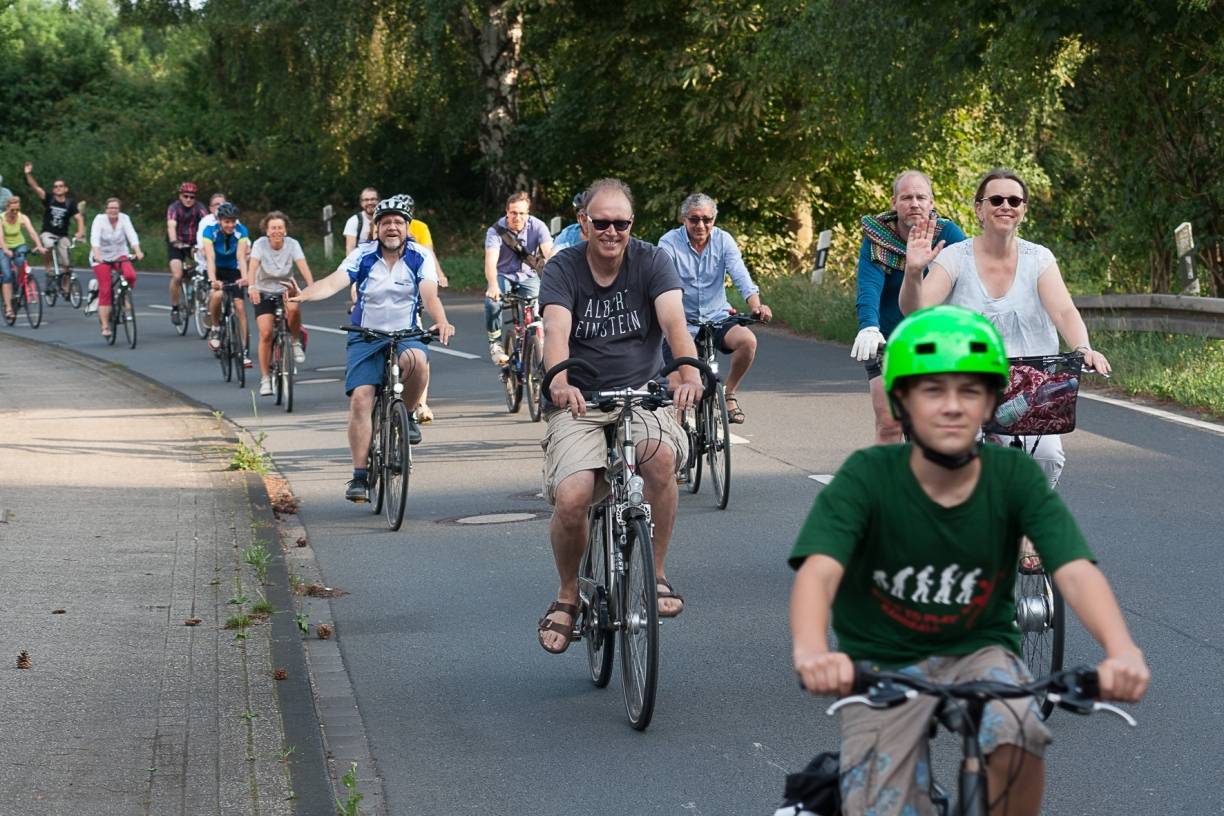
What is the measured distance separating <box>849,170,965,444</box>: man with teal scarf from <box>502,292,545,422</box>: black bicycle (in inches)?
262

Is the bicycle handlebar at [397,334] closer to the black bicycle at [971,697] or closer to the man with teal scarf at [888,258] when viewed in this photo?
the man with teal scarf at [888,258]

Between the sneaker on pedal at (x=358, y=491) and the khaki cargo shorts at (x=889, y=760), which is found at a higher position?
the khaki cargo shorts at (x=889, y=760)

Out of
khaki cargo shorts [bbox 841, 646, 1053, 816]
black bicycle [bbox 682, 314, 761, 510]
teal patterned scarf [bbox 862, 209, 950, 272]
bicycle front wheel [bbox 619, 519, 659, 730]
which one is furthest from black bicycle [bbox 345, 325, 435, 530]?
khaki cargo shorts [bbox 841, 646, 1053, 816]

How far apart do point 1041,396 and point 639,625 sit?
162cm

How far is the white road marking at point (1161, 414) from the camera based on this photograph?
13.7 meters

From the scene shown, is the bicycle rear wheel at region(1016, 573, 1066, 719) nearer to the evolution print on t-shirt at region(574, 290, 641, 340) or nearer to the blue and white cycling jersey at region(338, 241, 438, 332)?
the evolution print on t-shirt at region(574, 290, 641, 340)

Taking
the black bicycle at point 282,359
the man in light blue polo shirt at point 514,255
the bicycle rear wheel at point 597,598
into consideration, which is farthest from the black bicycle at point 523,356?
the bicycle rear wheel at point 597,598

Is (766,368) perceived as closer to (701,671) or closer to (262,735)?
(701,671)

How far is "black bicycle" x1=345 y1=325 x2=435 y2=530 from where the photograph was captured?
1108cm

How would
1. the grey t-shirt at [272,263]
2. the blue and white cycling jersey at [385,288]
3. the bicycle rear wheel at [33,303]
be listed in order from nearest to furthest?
1. the blue and white cycling jersey at [385,288]
2. the grey t-shirt at [272,263]
3. the bicycle rear wheel at [33,303]

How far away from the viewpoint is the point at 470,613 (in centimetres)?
872

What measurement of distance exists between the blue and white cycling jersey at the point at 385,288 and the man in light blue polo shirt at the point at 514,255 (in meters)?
4.52

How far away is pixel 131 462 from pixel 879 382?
681cm

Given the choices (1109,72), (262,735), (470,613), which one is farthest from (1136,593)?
(1109,72)
